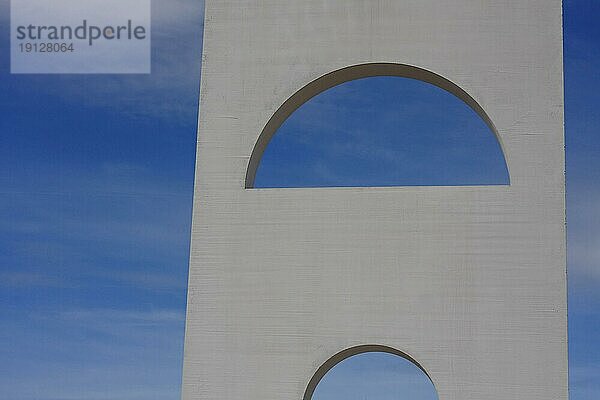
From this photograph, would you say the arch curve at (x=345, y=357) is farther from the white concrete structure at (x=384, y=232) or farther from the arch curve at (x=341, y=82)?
the arch curve at (x=341, y=82)

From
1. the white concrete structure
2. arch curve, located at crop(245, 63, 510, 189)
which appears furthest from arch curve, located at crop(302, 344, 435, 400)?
arch curve, located at crop(245, 63, 510, 189)

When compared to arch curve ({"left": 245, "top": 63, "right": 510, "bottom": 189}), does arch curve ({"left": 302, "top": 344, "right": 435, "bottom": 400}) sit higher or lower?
lower

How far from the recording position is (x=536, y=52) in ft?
29.8

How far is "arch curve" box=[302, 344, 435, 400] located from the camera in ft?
29.0

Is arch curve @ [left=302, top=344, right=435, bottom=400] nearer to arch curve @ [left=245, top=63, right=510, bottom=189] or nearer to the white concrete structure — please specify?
the white concrete structure

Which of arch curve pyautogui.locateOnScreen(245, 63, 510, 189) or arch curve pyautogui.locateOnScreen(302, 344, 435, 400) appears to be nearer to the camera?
arch curve pyautogui.locateOnScreen(302, 344, 435, 400)

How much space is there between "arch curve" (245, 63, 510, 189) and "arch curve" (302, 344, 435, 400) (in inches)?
73.8

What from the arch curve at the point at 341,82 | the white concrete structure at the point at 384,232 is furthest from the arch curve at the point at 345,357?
the arch curve at the point at 341,82

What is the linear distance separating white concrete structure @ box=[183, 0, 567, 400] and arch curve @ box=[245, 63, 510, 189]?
0.03 m

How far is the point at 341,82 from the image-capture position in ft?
31.4

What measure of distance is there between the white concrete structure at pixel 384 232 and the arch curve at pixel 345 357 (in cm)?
3

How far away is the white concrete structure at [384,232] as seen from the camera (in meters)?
8.77

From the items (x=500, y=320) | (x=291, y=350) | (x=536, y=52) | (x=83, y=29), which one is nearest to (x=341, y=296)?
(x=291, y=350)

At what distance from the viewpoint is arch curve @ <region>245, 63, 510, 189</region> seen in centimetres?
920
